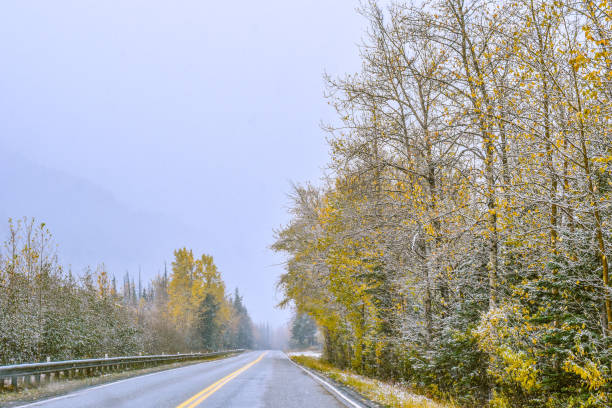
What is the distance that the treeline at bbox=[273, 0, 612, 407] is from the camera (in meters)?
6.98

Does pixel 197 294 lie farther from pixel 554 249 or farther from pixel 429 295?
pixel 554 249

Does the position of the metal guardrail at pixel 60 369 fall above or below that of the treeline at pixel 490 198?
below

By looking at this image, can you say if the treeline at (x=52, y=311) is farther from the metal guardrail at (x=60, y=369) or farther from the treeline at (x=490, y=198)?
the treeline at (x=490, y=198)

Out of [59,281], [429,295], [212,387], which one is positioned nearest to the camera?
[212,387]

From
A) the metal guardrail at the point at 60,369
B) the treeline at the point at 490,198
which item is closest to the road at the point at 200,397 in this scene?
the metal guardrail at the point at 60,369

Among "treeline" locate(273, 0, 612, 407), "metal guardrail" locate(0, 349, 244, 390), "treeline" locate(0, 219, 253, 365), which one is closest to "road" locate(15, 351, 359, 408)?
"metal guardrail" locate(0, 349, 244, 390)

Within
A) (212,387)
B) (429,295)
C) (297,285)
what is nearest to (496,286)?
(429,295)

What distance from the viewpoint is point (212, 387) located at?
1180cm

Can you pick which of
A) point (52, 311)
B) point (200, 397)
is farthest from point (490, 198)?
point (52, 311)

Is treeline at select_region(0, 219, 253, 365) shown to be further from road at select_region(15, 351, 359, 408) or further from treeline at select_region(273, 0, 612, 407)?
treeline at select_region(273, 0, 612, 407)

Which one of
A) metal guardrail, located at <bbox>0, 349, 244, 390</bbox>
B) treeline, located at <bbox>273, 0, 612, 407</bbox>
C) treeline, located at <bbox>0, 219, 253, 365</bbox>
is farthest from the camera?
treeline, located at <bbox>0, 219, 253, 365</bbox>

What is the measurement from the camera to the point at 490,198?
30.0 ft

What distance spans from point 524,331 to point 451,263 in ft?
10.7

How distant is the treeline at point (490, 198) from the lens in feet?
22.9
